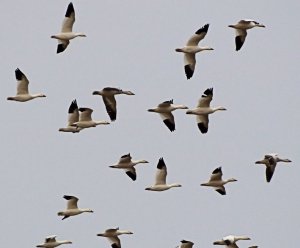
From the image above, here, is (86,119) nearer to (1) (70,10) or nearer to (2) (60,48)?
(2) (60,48)

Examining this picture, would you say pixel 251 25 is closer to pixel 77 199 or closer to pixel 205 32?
pixel 205 32

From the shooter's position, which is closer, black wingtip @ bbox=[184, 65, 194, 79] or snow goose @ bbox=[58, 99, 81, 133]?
black wingtip @ bbox=[184, 65, 194, 79]

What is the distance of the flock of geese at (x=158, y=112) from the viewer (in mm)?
59875

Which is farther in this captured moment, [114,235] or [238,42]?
[114,235]

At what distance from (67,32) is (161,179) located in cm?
492

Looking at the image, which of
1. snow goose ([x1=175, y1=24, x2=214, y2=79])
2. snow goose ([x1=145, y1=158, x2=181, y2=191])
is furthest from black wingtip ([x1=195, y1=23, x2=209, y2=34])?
snow goose ([x1=145, y1=158, x2=181, y2=191])

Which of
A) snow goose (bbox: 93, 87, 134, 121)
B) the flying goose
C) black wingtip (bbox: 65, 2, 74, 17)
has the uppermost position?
black wingtip (bbox: 65, 2, 74, 17)

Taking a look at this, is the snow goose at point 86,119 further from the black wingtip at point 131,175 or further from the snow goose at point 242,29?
the snow goose at point 242,29

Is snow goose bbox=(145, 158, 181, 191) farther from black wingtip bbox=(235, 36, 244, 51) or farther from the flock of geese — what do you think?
black wingtip bbox=(235, 36, 244, 51)

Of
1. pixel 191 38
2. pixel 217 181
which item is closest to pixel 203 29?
pixel 191 38

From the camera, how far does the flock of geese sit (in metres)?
59.9

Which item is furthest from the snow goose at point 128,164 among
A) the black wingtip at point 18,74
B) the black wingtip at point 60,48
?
the black wingtip at point 18,74

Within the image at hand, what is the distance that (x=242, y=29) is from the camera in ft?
199

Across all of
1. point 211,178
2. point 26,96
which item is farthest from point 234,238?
point 26,96
